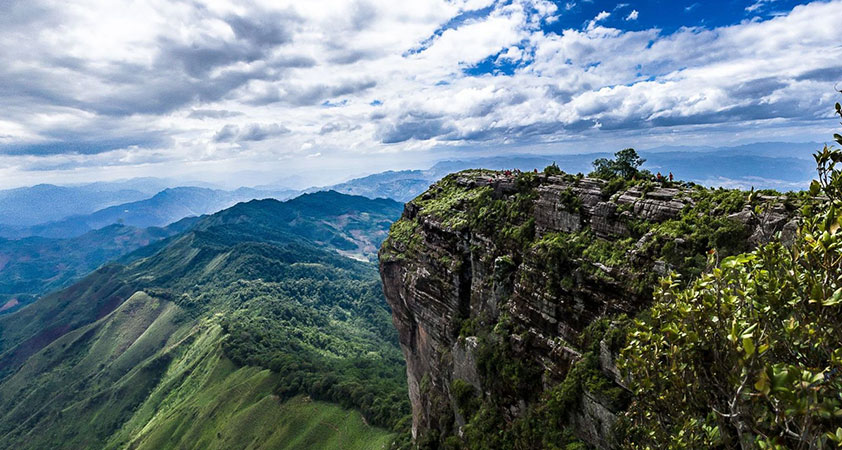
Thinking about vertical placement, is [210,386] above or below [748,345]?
below

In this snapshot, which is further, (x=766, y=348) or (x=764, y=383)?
(x=766, y=348)

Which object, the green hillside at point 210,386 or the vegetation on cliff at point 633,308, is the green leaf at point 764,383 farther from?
the green hillside at point 210,386

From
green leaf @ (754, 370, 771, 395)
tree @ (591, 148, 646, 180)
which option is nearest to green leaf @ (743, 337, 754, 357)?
green leaf @ (754, 370, 771, 395)

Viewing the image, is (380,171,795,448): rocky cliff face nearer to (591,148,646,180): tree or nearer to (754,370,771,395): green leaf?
(591,148,646,180): tree

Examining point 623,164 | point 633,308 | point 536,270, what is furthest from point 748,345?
point 623,164

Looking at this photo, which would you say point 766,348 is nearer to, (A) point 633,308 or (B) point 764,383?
(B) point 764,383

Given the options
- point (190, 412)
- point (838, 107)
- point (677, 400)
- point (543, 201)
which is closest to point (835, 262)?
point (838, 107)
